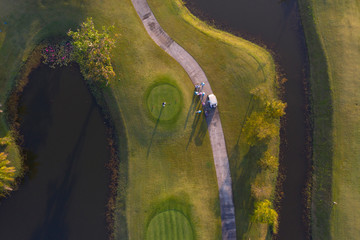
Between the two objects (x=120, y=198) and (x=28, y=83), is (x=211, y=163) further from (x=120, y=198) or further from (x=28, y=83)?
(x=28, y=83)

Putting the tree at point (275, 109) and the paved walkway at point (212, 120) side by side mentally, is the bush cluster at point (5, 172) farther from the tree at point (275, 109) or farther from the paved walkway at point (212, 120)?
the tree at point (275, 109)

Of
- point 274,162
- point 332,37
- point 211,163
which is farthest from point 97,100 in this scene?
point 332,37

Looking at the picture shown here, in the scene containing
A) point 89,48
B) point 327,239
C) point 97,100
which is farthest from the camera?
point 97,100

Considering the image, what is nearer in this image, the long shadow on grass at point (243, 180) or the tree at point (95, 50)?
the tree at point (95, 50)

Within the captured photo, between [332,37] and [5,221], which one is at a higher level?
[332,37]

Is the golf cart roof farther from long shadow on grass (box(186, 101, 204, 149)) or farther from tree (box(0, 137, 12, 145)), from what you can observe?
tree (box(0, 137, 12, 145))

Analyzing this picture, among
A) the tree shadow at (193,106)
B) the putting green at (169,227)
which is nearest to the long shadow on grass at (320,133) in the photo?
the tree shadow at (193,106)

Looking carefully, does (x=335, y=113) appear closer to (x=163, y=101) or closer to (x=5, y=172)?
(x=163, y=101)
